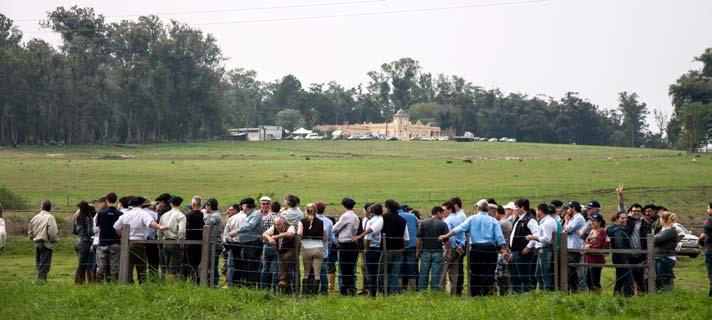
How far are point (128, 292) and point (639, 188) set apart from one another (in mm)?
40959

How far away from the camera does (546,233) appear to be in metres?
18.0

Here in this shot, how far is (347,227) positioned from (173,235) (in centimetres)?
345

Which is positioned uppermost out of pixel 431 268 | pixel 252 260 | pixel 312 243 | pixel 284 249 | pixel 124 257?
pixel 312 243

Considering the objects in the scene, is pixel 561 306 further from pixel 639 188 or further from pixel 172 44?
pixel 172 44

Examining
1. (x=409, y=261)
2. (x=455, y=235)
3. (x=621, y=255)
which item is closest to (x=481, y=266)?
(x=455, y=235)

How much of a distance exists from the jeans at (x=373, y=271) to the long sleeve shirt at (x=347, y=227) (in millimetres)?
474

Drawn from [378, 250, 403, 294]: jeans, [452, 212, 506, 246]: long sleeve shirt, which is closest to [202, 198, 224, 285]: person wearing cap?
[378, 250, 403, 294]: jeans

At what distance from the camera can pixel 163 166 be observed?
74312 mm

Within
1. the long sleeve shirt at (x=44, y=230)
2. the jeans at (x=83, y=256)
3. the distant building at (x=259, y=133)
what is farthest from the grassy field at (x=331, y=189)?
the distant building at (x=259, y=133)

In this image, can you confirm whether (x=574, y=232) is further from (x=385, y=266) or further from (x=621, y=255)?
(x=385, y=266)

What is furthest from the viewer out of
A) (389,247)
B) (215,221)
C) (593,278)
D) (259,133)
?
(259,133)

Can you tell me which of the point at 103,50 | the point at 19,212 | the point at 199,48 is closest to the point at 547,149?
the point at 199,48

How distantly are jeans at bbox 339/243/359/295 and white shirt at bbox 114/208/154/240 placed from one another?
3.78 m

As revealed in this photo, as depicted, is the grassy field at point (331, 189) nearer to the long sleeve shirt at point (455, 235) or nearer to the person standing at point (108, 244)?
the person standing at point (108, 244)
